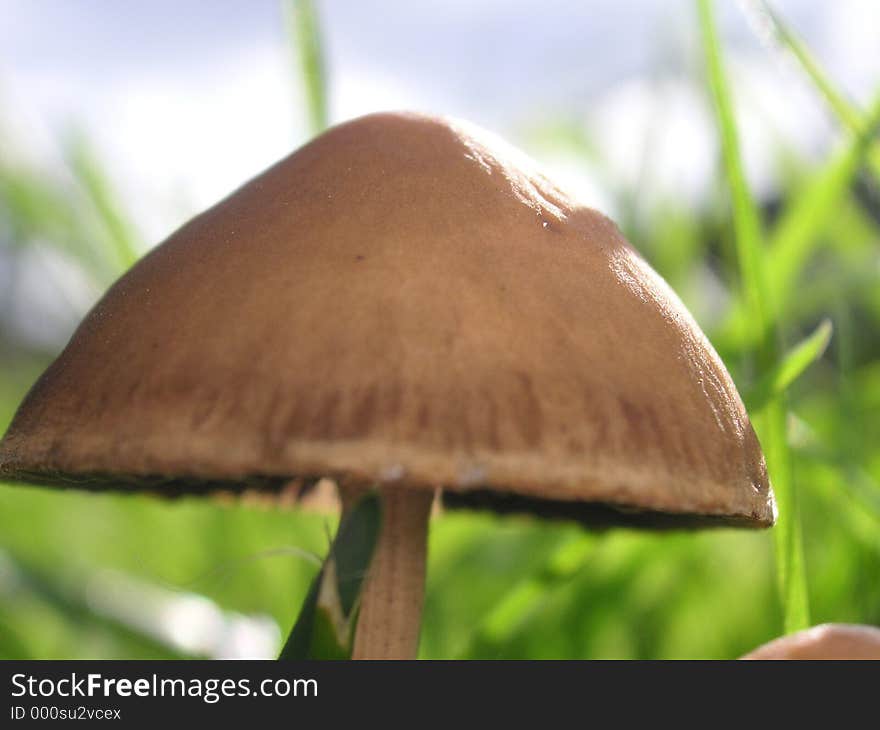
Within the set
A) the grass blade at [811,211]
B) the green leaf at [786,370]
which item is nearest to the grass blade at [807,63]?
the grass blade at [811,211]

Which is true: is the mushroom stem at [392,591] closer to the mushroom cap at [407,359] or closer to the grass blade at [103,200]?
the mushroom cap at [407,359]

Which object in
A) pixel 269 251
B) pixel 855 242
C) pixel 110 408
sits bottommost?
pixel 110 408

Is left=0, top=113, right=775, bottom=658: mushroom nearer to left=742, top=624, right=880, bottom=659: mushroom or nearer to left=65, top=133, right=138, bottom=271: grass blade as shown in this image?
left=742, top=624, right=880, bottom=659: mushroom

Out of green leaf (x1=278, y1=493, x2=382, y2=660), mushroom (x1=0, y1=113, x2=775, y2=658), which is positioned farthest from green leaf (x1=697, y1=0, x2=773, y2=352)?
green leaf (x1=278, y1=493, x2=382, y2=660)

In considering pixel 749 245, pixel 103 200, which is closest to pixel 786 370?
pixel 749 245
